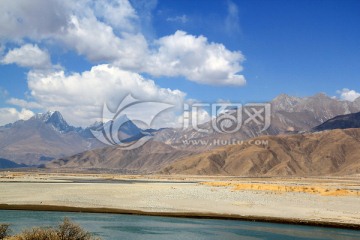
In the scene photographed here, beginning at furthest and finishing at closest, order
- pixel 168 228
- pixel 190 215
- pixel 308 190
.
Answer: pixel 308 190 < pixel 190 215 < pixel 168 228

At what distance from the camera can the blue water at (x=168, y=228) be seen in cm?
2889

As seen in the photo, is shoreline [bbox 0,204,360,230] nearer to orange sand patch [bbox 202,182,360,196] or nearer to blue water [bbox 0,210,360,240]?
blue water [bbox 0,210,360,240]

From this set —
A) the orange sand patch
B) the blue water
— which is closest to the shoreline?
the blue water

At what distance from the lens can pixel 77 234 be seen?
60.1ft

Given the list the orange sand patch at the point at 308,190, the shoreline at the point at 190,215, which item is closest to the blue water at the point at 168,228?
the shoreline at the point at 190,215

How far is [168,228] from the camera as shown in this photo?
31.7 meters

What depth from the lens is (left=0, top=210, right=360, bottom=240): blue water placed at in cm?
2889

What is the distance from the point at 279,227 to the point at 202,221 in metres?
6.50

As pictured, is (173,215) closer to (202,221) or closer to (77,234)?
(202,221)

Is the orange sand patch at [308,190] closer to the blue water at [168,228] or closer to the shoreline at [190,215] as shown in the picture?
the shoreline at [190,215]

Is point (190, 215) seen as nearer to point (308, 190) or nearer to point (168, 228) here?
point (168, 228)

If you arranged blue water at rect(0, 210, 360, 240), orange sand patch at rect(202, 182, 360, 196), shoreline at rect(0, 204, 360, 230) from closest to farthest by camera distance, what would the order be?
blue water at rect(0, 210, 360, 240) < shoreline at rect(0, 204, 360, 230) < orange sand patch at rect(202, 182, 360, 196)

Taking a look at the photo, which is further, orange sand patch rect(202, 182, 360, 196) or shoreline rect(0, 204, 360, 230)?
orange sand patch rect(202, 182, 360, 196)

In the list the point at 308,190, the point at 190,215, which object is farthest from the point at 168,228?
the point at 308,190
